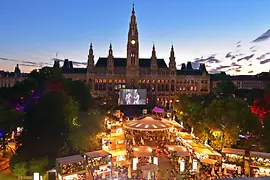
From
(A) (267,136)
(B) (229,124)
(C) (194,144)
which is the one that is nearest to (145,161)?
(C) (194,144)

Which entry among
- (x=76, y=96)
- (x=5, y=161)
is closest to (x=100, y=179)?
(x=5, y=161)

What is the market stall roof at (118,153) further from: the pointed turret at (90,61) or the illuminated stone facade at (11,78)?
the illuminated stone facade at (11,78)

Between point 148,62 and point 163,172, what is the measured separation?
6666cm

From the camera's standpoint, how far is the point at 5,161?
1017 inches

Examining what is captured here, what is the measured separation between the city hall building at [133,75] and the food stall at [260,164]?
203ft

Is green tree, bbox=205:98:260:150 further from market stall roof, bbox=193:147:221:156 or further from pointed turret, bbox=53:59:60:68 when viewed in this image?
pointed turret, bbox=53:59:60:68

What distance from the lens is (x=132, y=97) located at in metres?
65.0

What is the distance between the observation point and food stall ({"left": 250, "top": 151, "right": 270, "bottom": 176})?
1986 cm

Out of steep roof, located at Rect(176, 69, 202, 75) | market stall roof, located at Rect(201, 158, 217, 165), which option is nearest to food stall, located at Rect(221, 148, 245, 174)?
market stall roof, located at Rect(201, 158, 217, 165)

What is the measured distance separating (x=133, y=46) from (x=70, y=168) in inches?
2677

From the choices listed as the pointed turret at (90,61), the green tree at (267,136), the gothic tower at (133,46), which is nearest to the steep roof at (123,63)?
the pointed turret at (90,61)

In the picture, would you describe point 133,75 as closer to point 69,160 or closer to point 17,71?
point 17,71

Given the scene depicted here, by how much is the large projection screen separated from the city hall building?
16.2 meters

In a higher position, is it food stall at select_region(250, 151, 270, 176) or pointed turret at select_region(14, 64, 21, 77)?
pointed turret at select_region(14, 64, 21, 77)
